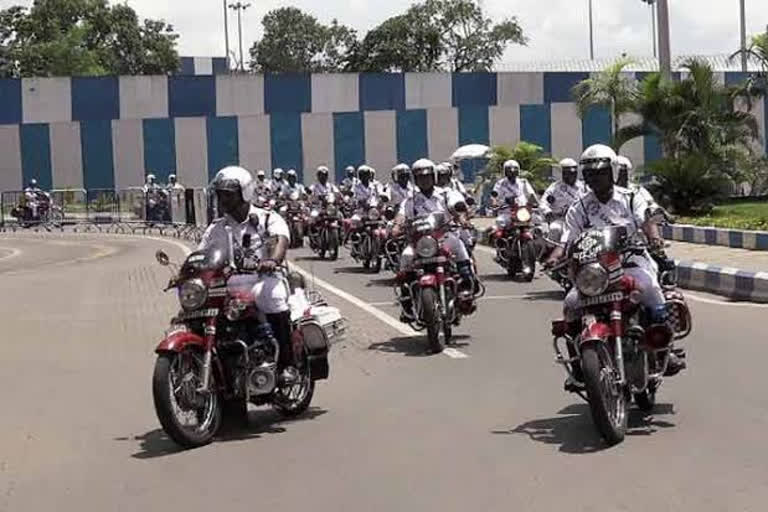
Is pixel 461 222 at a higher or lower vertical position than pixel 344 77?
lower

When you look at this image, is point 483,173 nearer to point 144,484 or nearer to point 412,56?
point 144,484

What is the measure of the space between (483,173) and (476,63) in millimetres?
47003

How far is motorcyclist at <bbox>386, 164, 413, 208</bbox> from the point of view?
17.5 m

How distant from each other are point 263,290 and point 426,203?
Result: 5171 mm

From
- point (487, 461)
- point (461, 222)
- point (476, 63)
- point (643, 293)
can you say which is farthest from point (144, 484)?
point (476, 63)

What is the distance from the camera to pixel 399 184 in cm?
1798

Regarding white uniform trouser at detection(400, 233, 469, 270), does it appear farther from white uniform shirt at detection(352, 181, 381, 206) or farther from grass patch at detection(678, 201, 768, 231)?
grass patch at detection(678, 201, 768, 231)

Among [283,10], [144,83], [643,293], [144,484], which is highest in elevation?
[283,10]

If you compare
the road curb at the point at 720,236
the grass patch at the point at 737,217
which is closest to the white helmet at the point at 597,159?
the road curb at the point at 720,236

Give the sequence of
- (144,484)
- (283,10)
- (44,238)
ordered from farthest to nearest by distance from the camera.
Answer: (283,10), (44,238), (144,484)

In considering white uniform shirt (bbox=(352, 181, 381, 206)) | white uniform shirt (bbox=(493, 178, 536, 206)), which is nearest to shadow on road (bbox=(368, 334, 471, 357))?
white uniform shirt (bbox=(493, 178, 536, 206))

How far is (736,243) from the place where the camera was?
23.4m

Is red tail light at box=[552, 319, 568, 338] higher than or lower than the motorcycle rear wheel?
higher

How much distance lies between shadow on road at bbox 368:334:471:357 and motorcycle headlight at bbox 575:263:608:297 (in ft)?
14.1
